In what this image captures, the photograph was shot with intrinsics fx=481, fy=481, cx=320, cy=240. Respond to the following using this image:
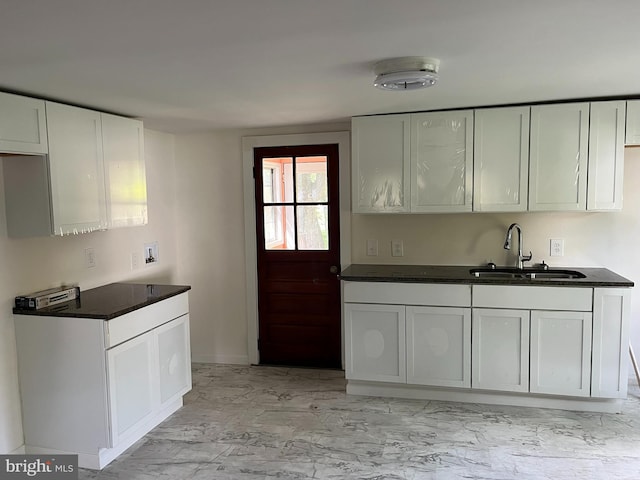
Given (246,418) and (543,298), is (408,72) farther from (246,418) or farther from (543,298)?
(246,418)

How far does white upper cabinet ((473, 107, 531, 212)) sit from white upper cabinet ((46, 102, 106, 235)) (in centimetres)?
255

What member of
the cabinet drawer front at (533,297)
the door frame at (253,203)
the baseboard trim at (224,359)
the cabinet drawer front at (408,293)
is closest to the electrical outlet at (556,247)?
the cabinet drawer front at (533,297)

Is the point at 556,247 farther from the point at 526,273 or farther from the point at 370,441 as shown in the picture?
the point at 370,441

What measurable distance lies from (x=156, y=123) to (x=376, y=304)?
85.8 inches

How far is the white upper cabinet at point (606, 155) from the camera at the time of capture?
319 centimetres

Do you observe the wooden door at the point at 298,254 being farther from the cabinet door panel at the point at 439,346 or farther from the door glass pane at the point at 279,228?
the cabinet door panel at the point at 439,346

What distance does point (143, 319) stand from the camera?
9.71ft

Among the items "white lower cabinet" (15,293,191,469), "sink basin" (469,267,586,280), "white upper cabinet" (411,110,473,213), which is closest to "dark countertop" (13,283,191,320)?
"white lower cabinet" (15,293,191,469)

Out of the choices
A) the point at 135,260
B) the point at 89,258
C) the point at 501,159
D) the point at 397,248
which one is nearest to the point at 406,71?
the point at 501,159

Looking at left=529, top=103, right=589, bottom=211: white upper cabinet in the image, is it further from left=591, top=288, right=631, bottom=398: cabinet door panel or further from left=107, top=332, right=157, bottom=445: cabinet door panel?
left=107, top=332, right=157, bottom=445: cabinet door panel

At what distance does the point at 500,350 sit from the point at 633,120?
1.75 metres

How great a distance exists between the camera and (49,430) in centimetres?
276

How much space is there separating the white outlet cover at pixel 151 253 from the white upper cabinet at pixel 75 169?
0.89m

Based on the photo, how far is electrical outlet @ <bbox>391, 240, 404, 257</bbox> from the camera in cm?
394
